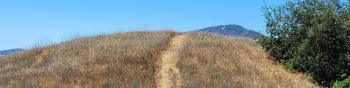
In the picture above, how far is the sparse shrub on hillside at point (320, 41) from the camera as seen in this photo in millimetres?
25828

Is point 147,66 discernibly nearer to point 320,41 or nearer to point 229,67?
point 229,67

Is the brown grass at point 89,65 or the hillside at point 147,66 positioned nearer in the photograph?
the hillside at point 147,66

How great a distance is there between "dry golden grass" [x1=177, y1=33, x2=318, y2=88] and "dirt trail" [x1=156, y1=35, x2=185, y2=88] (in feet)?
0.88

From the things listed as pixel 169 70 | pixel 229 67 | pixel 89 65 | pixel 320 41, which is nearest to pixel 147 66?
pixel 169 70

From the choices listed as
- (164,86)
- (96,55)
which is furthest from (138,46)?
(164,86)

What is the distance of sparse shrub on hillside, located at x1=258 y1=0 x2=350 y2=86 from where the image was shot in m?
25.8

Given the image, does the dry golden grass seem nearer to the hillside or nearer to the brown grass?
the hillside

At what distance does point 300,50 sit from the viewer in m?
27.3

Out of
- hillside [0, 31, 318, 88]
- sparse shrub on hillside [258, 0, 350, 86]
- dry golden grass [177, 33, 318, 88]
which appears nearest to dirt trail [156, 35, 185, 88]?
hillside [0, 31, 318, 88]

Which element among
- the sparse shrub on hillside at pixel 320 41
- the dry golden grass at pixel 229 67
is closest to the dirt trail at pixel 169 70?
the dry golden grass at pixel 229 67

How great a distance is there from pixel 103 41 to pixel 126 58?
21.3 ft

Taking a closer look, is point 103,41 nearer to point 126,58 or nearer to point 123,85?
point 126,58

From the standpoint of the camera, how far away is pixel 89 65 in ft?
79.4

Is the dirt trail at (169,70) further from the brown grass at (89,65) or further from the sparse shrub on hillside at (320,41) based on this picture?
the sparse shrub on hillside at (320,41)
